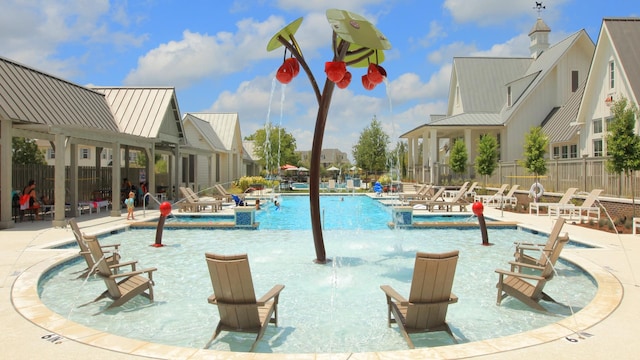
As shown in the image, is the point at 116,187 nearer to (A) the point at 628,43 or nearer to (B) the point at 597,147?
(B) the point at 597,147

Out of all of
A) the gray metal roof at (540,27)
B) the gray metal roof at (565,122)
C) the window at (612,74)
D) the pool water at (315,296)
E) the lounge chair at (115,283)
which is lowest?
the pool water at (315,296)

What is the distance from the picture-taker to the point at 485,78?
35.8m

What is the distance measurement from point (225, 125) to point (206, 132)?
20.5ft

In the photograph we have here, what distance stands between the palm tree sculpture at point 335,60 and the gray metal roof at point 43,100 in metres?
9.93

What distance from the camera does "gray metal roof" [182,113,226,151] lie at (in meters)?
34.3

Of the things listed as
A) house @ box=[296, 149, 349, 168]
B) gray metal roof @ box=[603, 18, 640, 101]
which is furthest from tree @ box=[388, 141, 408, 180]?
house @ box=[296, 149, 349, 168]

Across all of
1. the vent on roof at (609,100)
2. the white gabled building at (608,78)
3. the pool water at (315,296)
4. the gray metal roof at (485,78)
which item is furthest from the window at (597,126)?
the pool water at (315,296)

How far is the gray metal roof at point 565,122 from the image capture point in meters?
25.7

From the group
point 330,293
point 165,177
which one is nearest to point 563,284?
point 330,293

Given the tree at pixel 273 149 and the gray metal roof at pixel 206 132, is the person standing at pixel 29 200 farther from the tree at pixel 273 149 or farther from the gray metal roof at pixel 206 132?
the tree at pixel 273 149

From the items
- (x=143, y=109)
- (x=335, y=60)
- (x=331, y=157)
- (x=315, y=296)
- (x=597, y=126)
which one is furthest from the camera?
(x=331, y=157)

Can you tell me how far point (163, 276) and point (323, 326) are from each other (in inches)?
158

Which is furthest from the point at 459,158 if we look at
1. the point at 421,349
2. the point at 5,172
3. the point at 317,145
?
the point at 421,349

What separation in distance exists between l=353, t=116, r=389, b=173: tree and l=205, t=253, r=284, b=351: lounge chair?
4767 centimetres
